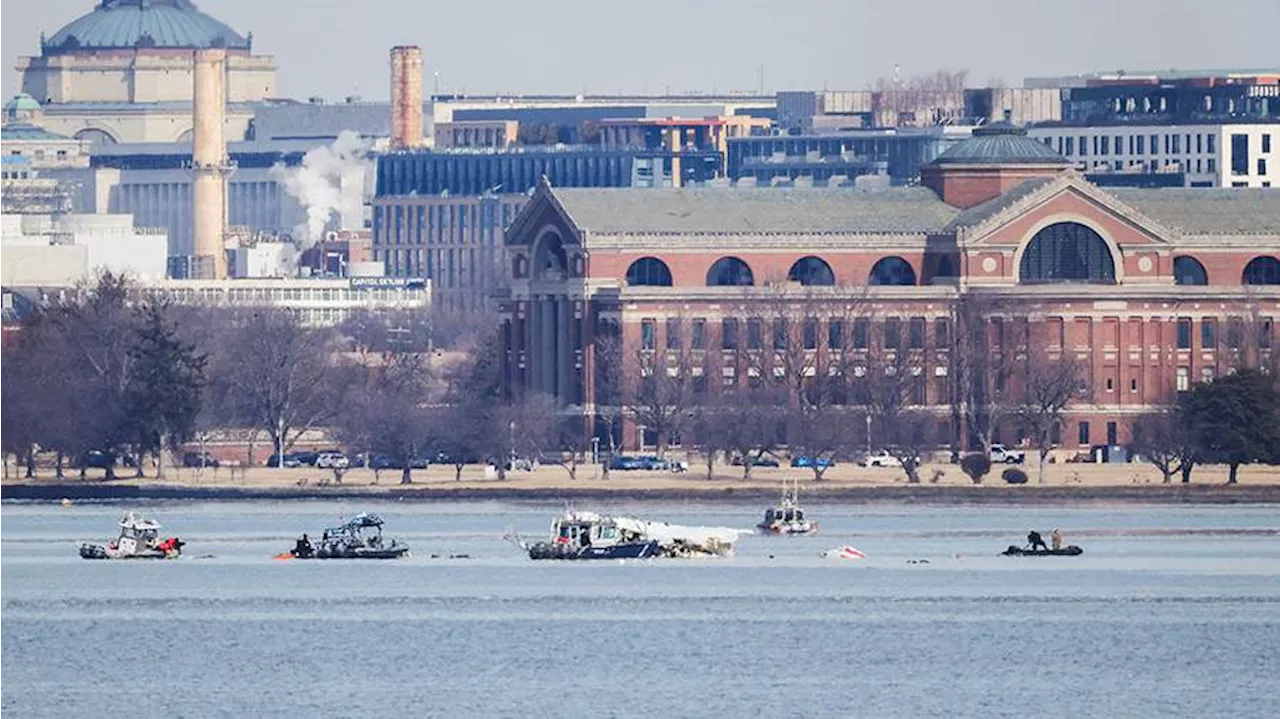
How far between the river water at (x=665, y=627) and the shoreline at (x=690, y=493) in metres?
11.2

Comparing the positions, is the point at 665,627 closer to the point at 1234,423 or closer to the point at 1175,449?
the point at 1234,423

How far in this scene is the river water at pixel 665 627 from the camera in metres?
120

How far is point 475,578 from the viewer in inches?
5935

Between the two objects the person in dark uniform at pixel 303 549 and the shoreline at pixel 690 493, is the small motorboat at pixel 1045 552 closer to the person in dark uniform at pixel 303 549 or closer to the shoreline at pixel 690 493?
the person in dark uniform at pixel 303 549

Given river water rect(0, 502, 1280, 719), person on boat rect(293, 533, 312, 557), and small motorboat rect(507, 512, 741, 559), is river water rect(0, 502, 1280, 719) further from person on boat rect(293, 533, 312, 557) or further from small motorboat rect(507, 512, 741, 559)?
small motorboat rect(507, 512, 741, 559)

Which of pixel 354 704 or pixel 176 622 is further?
pixel 176 622

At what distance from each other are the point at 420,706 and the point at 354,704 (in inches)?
55.3

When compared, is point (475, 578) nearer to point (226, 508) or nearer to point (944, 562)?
point (944, 562)

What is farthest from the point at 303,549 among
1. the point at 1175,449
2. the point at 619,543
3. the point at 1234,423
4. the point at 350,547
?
the point at 1234,423

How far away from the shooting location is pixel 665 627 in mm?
135500

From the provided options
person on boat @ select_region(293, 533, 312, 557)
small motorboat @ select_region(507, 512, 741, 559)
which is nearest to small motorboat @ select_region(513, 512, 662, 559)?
small motorboat @ select_region(507, 512, 741, 559)

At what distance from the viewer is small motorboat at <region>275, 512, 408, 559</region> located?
157750 mm

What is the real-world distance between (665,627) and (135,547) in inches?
1080

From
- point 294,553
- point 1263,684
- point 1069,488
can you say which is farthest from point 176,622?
point 1069,488
